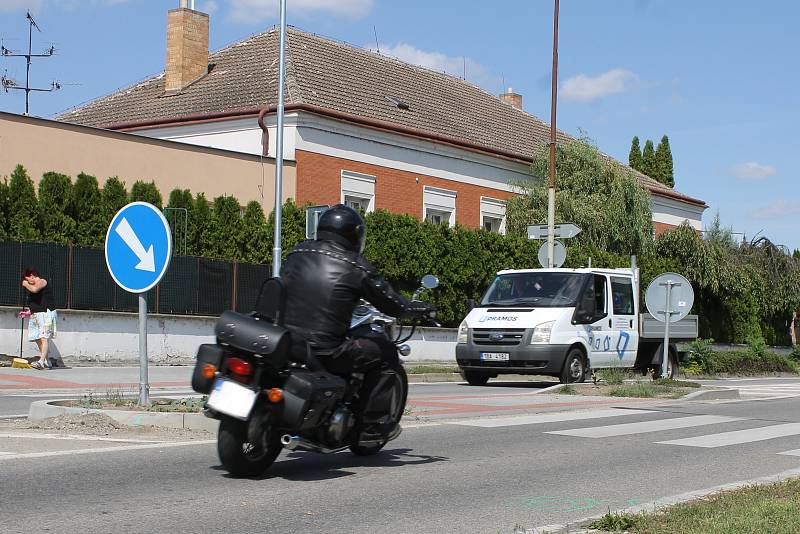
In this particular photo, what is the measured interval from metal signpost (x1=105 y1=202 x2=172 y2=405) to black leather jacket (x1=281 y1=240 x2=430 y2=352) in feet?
10.6

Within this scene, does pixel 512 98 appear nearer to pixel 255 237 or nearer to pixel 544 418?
pixel 255 237

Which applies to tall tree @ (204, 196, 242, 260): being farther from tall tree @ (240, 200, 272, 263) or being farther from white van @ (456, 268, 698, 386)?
white van @ (456, 268, 698, 386)

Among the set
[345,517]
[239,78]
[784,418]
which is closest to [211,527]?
[345,517]

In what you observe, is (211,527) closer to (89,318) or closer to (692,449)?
(692,449)

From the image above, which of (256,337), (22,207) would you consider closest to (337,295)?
(256,337)

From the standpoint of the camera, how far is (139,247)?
11312 mm

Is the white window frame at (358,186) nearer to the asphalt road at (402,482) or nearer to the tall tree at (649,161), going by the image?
the asphalt road at (402,482)

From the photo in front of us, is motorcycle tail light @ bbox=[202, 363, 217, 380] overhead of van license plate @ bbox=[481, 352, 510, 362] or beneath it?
overhead

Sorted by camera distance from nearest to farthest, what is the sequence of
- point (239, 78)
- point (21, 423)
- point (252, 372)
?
point (252, 372), point (21, 423), point (239, 78)

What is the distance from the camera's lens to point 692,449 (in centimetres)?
1134

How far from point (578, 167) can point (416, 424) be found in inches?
1243

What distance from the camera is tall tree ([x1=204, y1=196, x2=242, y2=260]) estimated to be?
28.5 m

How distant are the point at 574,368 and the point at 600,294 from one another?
1707mm

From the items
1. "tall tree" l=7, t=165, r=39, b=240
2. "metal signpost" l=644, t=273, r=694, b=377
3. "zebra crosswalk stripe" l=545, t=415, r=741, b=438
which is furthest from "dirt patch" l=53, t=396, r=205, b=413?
"tall tree" l=7, t=165, r=39, b=240
